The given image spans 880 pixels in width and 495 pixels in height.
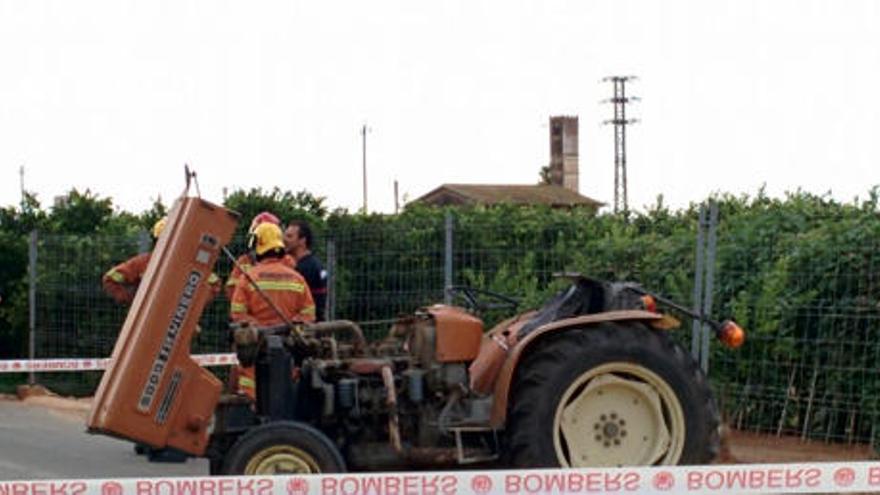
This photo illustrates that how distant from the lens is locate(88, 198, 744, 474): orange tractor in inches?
289

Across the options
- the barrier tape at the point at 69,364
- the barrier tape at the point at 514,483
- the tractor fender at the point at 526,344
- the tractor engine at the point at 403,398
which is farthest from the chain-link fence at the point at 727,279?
the barrier tape at the point at 514,483

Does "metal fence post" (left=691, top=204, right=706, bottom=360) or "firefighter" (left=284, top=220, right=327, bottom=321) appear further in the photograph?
"firefighter" (left=284, top=220, right=327, bottom=321)

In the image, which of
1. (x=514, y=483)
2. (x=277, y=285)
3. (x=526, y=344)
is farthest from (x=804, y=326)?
(x=514, y=483)

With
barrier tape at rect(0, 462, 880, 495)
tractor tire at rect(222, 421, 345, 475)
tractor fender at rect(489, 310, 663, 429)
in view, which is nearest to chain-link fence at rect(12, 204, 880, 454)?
tractor fender at rect(489, 310, 663, 429)

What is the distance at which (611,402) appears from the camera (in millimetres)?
7578

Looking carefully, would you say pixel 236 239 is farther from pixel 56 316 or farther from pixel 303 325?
pixel 303 325

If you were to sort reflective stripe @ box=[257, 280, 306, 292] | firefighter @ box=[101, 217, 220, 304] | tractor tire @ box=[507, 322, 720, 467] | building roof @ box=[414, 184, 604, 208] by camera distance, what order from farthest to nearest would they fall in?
1. building roof @ box=[414, 184, 604, 208]
2. firefighter @ box=[101, 217, 220, 304]
3. reflective stripe @ box=[257, 280, 306, 292]
4. tractor tire @ box=[507, 322, 720, 467]

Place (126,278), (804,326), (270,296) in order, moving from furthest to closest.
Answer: (126,278)
(804,326)
(270,296)

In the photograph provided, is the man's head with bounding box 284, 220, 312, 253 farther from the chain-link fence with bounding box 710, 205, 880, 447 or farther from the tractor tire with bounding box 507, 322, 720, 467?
the tractor tire with bounding box 507, 322, 720, 467

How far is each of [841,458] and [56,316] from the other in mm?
9832

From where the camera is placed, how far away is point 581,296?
7.91 metres

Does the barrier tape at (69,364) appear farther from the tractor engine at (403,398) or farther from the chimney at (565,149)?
the chimney at (565,149)

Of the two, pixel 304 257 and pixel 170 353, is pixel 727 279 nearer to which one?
pixel 304 257

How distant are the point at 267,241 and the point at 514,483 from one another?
10.0 feet
